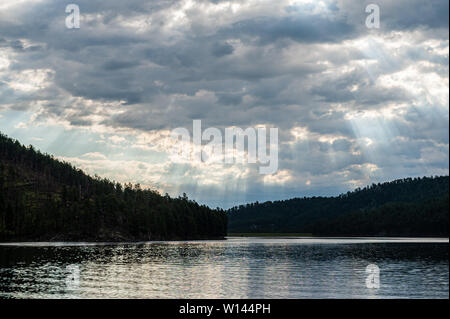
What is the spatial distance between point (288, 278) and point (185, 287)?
922 inches

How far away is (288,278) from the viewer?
101 m

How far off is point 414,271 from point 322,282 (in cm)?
2985
